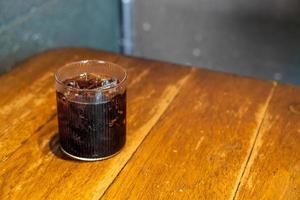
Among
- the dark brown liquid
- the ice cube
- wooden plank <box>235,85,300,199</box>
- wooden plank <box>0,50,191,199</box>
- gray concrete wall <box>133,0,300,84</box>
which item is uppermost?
the ice cube

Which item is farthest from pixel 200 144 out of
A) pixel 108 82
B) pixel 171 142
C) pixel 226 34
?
pixel 226 34

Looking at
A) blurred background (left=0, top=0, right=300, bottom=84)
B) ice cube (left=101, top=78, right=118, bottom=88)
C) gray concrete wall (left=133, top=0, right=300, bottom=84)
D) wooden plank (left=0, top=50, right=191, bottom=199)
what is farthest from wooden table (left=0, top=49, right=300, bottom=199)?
gray concrete wall (left=133, top=0, right=300, bottom=84)

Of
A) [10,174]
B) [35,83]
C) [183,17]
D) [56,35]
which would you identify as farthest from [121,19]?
[10,174]

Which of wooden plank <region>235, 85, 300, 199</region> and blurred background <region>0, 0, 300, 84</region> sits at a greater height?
wooden plank <region>235, 85, 300, 199</region>

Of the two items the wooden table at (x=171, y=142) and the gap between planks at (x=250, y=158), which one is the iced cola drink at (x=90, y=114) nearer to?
the wooden table at (x=171, y=142)

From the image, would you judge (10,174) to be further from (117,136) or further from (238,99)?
(238,99)

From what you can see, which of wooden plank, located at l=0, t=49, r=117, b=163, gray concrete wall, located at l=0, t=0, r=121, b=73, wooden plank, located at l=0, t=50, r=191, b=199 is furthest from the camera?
gray concrete wall, located at l=0, t=0, r=121, b=73

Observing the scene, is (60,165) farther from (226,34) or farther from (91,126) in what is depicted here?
(226,34)

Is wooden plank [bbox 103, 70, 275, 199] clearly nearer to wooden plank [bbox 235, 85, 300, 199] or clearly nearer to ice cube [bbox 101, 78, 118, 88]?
wooden plank [bbox 235, 85, 300, 199]

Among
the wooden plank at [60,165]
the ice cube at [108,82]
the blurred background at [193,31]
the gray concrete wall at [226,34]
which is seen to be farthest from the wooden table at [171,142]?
the gray concrete wall at [226,34]
